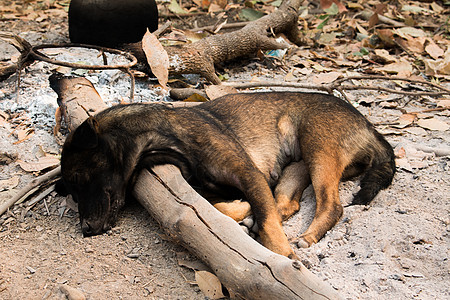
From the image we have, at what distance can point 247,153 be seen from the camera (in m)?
4.25

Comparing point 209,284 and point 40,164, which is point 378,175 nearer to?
point 209,284

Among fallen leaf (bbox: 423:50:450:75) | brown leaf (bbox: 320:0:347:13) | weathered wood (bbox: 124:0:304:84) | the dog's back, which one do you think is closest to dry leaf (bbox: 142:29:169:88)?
weathered wood (bbox: 124:0:304:84)

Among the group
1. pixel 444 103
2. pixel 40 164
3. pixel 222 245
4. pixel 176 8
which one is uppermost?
pixel 222 245

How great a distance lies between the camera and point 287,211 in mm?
4012

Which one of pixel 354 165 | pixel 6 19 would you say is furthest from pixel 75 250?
pixel 6 19

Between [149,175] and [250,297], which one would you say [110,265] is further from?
[250,297]

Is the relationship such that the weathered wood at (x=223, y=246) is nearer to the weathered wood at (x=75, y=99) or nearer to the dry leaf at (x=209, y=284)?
the dry leaf at (x=209, y=284)

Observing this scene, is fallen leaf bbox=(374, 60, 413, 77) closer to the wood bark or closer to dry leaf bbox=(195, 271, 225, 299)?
the wood bark

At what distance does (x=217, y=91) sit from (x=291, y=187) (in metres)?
1.81

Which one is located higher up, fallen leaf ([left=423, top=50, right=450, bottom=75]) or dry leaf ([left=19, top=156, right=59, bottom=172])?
dry leaf ([left=19, top=156, right=59, bottom=172])

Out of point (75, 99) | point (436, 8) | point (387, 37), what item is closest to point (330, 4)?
point (387, 37)

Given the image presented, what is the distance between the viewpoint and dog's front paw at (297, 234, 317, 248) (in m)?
3.50

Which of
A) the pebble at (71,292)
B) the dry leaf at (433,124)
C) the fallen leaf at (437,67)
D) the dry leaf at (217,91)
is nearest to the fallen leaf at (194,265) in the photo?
the pebble at (71,292)

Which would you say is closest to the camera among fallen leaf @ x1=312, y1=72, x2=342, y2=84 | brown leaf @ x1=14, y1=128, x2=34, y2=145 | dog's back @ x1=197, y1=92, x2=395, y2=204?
dog's back @ x1=197, y1=92, x2=395, y2=204
